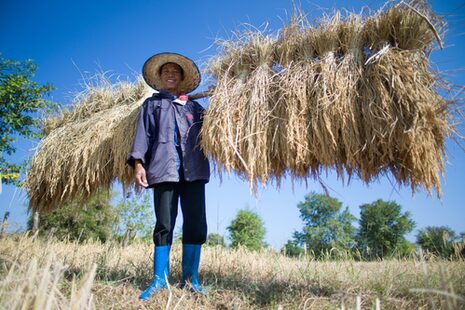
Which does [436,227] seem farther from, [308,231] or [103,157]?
[103,157]

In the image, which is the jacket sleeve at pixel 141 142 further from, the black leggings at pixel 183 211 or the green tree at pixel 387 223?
the green tree at pixel 387 223

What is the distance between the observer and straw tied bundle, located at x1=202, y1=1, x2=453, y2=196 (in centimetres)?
208

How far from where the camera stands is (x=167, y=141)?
2.80 metres

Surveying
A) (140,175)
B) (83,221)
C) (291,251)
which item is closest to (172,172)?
(140,175)

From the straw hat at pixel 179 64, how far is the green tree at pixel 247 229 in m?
33.9

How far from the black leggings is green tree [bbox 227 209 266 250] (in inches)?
1342

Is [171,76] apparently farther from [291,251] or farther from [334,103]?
[291,251]

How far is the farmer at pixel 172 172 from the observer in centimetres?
268

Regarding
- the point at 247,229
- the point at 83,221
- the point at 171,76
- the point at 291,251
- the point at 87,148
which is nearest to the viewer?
the point at 171,76

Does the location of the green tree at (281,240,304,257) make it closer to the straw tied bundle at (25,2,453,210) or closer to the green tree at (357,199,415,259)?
the straw tied bundle at (25,2,453,210)

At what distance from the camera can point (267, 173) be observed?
243 cm

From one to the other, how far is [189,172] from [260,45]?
1.33 metres

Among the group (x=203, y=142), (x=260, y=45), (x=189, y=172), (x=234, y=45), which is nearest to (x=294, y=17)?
(x=260, y=45)

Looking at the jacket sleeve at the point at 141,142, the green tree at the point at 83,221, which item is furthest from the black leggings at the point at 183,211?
the green tree at the point at 83,221
